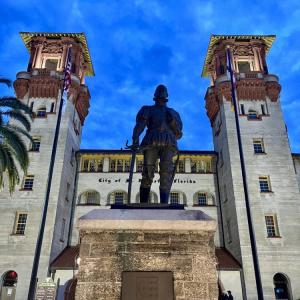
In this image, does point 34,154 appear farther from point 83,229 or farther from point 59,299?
point 83,229

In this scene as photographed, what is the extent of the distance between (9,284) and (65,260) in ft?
14.9

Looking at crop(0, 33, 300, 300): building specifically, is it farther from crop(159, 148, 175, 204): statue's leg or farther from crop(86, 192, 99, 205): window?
crop(159, 148, 175, 204): statue's leg

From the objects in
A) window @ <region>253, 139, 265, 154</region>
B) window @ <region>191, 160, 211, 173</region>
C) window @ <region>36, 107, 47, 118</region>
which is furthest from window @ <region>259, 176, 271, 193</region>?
window @ <region>36, 107, 47, 118</region>

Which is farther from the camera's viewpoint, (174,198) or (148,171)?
(174,198)

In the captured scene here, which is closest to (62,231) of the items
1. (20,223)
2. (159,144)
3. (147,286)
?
(20,223)

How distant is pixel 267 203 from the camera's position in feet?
91.3

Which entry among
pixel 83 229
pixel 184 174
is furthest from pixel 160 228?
pixel 184 174

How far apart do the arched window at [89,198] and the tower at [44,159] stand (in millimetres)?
1349

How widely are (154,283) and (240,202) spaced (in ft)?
77.1

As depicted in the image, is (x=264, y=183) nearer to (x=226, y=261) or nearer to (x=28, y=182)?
(x=226, y=261)

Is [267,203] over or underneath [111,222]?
over

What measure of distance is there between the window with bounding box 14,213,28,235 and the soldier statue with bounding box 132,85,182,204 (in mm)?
22059

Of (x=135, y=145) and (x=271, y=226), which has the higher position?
(x=271, y=226)

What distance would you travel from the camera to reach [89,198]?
3186 centimetres
